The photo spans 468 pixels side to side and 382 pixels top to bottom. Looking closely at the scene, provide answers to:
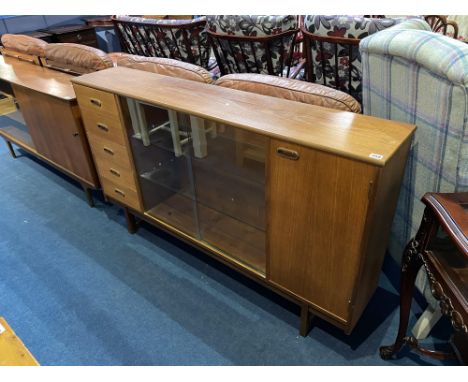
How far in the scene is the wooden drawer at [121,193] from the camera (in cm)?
184

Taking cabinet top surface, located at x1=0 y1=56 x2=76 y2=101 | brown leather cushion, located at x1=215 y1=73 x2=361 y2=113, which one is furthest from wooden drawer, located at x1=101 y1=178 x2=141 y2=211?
brown leather cushion, located at x1=215 y1=73 x2=361 y2=113

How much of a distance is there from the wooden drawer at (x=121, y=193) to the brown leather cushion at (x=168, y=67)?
1.98ft

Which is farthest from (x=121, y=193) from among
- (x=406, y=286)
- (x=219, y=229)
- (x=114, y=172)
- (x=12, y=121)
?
(x=12, y=121)

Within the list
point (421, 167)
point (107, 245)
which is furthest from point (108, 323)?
point (421, 167)

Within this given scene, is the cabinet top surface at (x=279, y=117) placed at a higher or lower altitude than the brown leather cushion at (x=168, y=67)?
lower

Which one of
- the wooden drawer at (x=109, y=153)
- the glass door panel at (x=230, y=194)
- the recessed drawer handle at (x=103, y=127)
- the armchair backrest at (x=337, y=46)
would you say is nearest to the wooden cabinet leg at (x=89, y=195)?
the wooden drawer at (x=109, y=153)

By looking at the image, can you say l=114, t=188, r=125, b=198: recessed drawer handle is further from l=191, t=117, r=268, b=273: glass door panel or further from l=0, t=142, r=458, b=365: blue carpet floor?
l=191, t=117, r=268, b=273: glass door panel

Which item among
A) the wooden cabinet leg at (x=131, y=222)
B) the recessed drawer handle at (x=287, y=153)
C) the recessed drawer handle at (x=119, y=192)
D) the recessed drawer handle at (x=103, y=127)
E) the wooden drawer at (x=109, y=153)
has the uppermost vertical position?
the recessed drawer handle at (x=287, y=153)

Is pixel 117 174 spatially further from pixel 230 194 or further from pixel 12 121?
pixel 12 121

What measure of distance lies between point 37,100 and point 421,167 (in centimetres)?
204

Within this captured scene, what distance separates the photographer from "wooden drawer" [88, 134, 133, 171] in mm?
1718

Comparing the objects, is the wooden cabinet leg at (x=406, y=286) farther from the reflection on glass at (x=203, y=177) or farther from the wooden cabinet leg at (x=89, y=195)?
the wooden cabinet leg at (x=89, y=195)

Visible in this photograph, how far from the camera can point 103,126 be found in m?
1.71

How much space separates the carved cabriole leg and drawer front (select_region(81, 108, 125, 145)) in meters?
1.26
